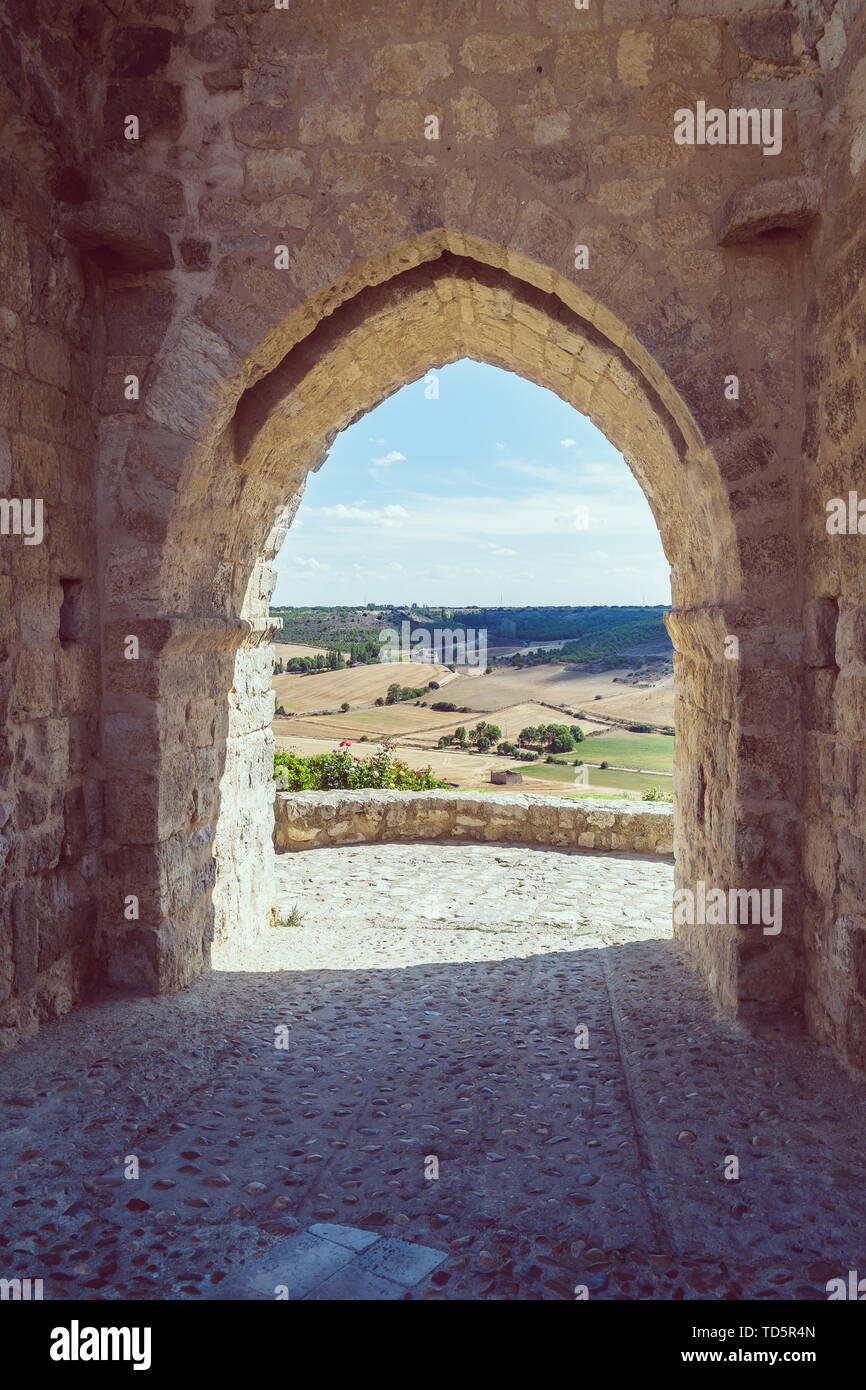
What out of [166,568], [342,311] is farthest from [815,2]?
[166,568]

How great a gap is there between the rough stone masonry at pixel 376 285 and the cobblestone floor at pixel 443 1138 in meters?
0.35

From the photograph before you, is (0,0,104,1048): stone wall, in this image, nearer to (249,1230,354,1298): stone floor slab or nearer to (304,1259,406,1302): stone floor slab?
(249,1230,354,1298): stone floor slab

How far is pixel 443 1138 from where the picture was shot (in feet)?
8.65

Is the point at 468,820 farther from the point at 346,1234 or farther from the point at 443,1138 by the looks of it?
the point at 346,1234

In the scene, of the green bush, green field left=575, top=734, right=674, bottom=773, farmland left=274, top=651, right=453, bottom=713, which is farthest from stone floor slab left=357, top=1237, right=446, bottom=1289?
green field left=575, top=734, right=674, bottom=773

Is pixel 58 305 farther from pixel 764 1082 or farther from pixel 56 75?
pixel 764 1082

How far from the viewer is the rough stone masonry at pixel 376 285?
3148 mm

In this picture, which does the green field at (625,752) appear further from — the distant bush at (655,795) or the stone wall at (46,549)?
the stone wall at (46,549)

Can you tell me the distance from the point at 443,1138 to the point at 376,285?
10.9 feet

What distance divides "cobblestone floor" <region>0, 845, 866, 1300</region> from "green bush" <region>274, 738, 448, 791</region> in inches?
176

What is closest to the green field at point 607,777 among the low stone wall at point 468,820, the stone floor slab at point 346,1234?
the low stone wall at point 468,820

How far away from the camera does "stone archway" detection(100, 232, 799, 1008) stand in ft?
11.0

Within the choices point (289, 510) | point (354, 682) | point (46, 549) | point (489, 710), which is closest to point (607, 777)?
point (489, 710)

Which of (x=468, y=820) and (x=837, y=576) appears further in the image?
(x=468, y=820)
